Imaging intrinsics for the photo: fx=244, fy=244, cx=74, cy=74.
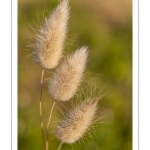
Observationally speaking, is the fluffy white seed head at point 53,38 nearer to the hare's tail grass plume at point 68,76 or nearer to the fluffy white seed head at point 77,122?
Answer: the hare's tail grass plume at point 68,76

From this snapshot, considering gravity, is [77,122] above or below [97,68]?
below

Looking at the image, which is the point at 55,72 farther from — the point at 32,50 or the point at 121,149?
the point at 121,149

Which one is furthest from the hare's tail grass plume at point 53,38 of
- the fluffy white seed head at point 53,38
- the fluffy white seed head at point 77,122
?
the fluffy white seed head at point 77,122

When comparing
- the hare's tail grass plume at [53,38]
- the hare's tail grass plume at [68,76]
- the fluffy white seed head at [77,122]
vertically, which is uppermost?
the hare's tail grass plume at [53,38]

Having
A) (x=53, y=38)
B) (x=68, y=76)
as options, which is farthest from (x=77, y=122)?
(x=53, y=38)

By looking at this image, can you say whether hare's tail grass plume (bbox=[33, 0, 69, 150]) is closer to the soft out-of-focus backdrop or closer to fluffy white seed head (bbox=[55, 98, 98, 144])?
the soft out-of-focus backdrop

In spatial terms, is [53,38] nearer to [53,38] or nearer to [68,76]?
[53,38]
